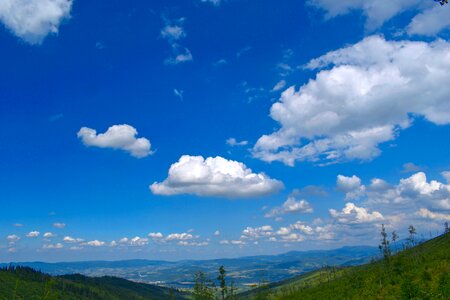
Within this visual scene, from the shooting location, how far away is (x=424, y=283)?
250ft

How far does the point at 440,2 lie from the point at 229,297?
187035 mm

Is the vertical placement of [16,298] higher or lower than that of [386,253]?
higher

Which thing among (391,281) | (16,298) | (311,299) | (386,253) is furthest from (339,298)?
(16,298)

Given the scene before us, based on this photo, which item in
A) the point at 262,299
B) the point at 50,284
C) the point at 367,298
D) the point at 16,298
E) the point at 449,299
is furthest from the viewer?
the point at 262,299

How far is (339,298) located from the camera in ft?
331

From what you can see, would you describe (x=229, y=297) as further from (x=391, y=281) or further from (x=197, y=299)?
(x=391, y=281)

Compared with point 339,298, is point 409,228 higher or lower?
higher

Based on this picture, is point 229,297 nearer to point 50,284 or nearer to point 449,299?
point 449,299

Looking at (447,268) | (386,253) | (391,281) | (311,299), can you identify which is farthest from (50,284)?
(386,253)

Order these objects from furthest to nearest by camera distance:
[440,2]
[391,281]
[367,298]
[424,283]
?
1. [391,281]
2. [367,298]
3. [424,283]
4. [440,2]

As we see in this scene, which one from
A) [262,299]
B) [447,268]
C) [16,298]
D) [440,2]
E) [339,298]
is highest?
[440,2]

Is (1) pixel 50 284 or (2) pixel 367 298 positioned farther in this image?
(2) pixel 367 298

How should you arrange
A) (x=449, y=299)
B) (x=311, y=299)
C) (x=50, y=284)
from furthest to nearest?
(x=311, y=299)
(x=449, y=299)
(x=50, y=284)

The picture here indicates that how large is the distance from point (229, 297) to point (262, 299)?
54.5 feet
